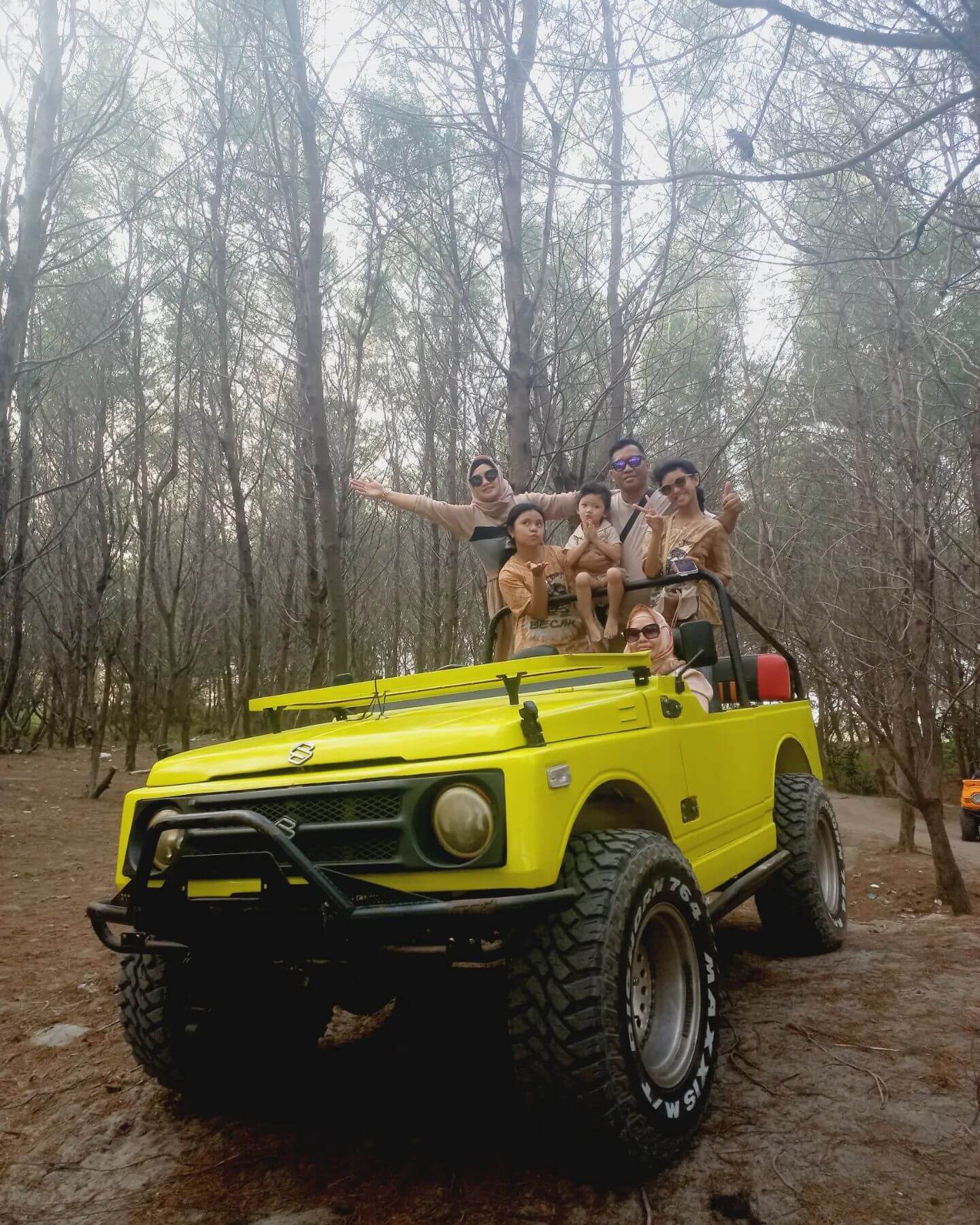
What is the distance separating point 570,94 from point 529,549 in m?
3.51

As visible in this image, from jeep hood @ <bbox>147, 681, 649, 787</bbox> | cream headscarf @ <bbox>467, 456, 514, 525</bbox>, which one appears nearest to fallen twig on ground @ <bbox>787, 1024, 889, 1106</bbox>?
jeep hood @ <bbox>147, 681, 649, 787</bbox>

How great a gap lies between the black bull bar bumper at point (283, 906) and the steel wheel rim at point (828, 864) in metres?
2.72

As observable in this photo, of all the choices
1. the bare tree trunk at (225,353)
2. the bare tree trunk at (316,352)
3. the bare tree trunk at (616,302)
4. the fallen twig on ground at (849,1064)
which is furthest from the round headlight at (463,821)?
the bare tree trunk at (225,353)

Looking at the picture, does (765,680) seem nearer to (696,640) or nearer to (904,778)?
(696,640)

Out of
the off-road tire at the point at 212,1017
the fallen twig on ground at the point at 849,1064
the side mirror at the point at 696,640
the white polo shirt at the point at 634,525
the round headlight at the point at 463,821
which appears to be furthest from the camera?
the white polo shirt at the point at 634,525

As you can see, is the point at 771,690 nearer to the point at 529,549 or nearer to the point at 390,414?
the point at 529,549

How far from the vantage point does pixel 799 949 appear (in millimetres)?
4383

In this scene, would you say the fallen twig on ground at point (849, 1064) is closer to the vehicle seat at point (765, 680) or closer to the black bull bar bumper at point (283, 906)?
the black bull bar bumper at point (283, 906)

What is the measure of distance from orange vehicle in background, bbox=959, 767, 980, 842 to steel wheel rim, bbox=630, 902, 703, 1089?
8357 millimetres

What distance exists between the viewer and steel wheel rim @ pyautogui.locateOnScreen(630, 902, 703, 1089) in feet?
8.32

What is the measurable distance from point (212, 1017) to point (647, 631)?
Answer: 7.86ft

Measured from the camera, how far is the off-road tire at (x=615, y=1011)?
7.28ft

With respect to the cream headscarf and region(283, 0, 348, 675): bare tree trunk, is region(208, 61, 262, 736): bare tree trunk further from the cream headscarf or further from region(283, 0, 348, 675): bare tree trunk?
the cream headscarf

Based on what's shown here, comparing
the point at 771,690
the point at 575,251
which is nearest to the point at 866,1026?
the point at 771,690
